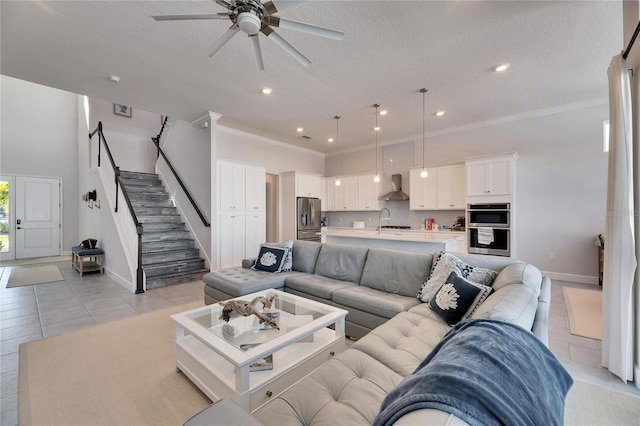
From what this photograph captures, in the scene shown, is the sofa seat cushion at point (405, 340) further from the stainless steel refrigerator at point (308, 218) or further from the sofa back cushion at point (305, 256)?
the stainless steel refrigerator at point (308, 218)

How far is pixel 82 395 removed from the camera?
6.09 ft

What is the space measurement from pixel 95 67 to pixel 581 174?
24.6 ft

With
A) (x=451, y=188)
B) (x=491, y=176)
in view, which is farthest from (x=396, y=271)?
(x=451, y=188)

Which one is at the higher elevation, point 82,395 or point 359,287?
point 359,287

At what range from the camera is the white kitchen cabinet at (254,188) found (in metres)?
5.73

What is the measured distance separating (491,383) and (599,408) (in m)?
2.04

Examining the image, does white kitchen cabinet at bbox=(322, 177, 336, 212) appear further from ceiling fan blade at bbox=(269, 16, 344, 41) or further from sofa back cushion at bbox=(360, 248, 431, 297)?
ceiling fan blade at bbox=(269, 16, 344, 41)

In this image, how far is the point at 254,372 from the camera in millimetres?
1786

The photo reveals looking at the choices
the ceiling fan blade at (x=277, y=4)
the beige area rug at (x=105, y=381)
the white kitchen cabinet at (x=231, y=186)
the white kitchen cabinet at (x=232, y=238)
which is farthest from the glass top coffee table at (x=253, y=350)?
the white kitchen cabinet at (x=231, y=186)

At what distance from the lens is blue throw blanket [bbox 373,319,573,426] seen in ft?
1.97

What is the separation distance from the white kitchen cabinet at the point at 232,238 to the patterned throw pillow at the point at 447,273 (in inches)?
155

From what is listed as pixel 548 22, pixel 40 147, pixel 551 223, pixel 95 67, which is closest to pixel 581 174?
pixel 551 223

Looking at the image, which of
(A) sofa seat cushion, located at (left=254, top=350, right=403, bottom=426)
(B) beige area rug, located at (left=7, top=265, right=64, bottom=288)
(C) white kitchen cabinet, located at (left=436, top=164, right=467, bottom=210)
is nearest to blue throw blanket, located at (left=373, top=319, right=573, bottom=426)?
(A) sofa seat cushion, located at (left=254, top=350, right=403, bottom=426)

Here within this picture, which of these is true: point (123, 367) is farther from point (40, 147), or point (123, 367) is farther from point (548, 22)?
point (40, 147)
